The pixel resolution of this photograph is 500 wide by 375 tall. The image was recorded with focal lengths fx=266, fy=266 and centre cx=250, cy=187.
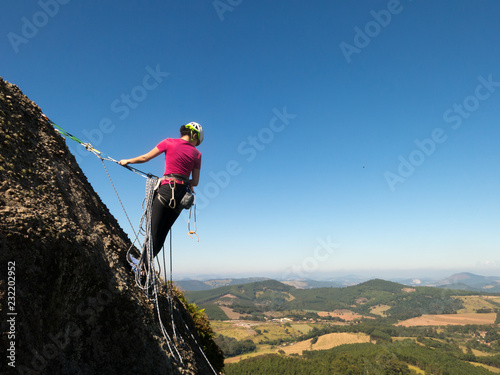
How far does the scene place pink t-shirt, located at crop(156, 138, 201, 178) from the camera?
5.19m

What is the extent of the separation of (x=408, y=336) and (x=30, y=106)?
229074 mm

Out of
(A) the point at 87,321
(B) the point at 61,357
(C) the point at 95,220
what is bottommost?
(B) the point at 61,357

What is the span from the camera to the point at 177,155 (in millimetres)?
5211

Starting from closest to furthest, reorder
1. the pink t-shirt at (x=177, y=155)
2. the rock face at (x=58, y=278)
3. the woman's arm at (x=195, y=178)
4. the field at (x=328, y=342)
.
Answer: the rock face at (x=58, y=278) < the pink t-shirt at (x=177, y=155) < the woman's arm at (x=195, y=178) < the field at (x=328, y=342)

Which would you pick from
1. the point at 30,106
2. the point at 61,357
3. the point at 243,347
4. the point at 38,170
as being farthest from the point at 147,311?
the point at 243,347

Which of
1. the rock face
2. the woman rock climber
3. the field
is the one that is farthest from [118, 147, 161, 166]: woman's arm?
the field

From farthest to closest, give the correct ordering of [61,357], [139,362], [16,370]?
[139,362] < [61,357] < [16,370]

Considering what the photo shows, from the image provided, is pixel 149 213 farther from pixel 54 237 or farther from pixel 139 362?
A: pixel 139 362

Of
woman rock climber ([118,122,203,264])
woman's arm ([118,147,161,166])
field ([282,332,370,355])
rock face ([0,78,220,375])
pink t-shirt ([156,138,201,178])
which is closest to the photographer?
rock face ([0,78,220,375])

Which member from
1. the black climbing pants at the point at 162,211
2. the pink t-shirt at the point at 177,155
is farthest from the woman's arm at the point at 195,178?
the black climbing pants at the point at 162,211

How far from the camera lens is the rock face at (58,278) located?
3035 mm

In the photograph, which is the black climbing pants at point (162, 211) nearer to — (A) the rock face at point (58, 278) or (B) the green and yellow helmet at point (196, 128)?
(A) the rock face at point (58, 278)

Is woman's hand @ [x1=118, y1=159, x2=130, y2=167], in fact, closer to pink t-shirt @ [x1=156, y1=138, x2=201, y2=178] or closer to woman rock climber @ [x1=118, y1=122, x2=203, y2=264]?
woman rock climber @ [x1=118, y1=122, x2=203, y2=264]

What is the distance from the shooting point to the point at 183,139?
550 cm
